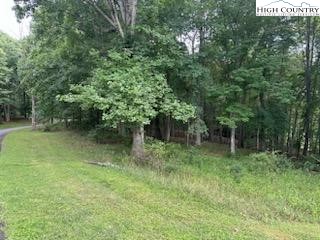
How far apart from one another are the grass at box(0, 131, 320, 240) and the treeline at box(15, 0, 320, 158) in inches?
116

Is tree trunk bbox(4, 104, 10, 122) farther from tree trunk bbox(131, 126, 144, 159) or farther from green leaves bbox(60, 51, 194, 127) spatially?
tree trunk bbox(131, 126, 144, 159)

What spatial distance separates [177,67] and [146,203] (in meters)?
10.3

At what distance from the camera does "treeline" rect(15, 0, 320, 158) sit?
15.0m

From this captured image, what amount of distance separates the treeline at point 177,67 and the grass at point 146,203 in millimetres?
2936

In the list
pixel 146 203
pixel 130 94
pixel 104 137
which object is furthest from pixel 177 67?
pixel 146 203

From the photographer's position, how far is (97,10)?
1756 centimetres

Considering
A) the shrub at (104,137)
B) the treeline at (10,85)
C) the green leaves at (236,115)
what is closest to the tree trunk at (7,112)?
the treeline at (10,85)

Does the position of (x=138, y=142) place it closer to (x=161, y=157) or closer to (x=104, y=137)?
(x=161, y=157)

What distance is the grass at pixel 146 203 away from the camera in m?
6.27

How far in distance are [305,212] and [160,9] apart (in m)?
11.8

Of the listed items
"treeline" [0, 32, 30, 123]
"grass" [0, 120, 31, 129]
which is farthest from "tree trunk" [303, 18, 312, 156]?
"grass" [0, 120, 31, 129]

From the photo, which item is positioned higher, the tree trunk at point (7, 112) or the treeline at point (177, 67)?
the treeline at point (177, 67)

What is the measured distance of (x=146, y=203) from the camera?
8.02 m

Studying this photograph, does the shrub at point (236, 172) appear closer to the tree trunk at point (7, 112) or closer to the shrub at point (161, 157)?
the shrub at point (161, 157)
